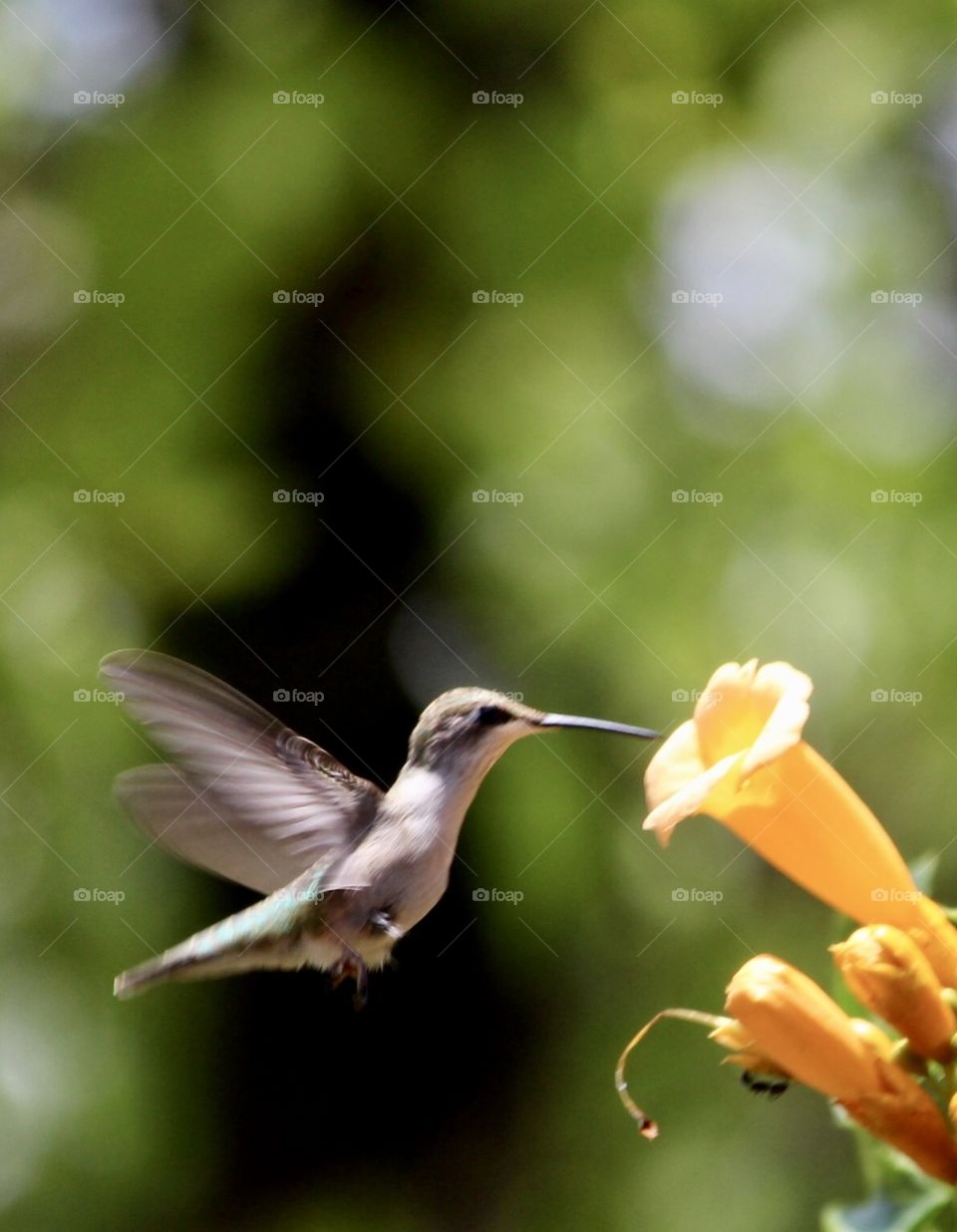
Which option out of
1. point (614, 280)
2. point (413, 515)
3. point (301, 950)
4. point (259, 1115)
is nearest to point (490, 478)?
point (413, 515)

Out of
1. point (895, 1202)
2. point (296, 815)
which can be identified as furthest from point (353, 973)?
point (895, 1202)

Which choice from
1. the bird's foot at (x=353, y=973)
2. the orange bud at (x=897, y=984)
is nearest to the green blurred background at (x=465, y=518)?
the bird's foot at (x=353, y=973)

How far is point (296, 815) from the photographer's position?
43.6 inches

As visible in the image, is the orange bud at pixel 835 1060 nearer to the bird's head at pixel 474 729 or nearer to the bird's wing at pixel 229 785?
the bird's head at pixel 474 729

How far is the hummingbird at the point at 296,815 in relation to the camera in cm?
102

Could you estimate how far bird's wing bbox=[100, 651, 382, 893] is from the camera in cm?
99

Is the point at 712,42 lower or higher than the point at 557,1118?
higher

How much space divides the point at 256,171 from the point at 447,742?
113 cm

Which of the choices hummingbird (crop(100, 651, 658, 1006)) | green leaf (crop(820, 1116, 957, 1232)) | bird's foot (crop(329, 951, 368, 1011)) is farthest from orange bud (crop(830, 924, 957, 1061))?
bird's foot (crop(329, 951, 368, 1011))

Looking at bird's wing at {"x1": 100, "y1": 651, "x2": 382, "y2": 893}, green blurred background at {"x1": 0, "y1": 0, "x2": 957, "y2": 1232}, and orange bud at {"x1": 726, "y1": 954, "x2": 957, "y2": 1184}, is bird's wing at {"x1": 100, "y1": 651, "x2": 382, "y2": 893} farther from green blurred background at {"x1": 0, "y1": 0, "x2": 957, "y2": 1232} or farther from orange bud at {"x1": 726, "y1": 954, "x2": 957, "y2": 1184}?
green blurred background at {"x1": 0, "y1": 0, "x2": 957, "y2": 1232}

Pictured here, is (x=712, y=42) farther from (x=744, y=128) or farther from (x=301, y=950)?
(x=301, y=950)

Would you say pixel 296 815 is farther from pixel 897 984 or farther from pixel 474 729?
pixel 897 984

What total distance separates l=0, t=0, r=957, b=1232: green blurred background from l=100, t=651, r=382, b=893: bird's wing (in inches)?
24.2

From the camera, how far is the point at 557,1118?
6.11 ft
